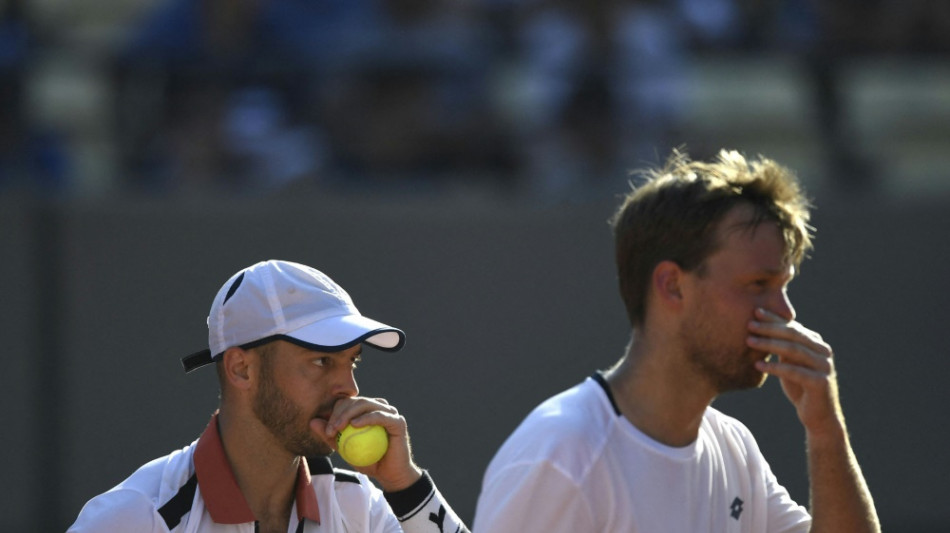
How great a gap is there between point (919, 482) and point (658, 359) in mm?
4923

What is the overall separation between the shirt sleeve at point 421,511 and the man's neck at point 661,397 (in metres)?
0.54

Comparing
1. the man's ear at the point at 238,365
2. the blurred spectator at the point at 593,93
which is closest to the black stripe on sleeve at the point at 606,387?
the man's ear at the point at 238,365

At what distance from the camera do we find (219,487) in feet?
11.0

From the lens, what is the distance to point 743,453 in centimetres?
375

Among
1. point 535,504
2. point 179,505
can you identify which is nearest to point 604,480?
point 535,504

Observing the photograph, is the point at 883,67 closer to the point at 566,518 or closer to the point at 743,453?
the point at 743,453

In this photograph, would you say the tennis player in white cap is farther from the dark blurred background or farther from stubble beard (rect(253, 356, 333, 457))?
the dark blurred background

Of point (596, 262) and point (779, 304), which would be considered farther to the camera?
point (596, 262)

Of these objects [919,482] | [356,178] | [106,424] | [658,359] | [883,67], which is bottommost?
[919,482]

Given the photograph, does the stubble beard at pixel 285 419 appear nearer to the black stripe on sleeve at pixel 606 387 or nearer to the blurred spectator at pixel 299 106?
the black stripe on sleeve at pixel 606 387

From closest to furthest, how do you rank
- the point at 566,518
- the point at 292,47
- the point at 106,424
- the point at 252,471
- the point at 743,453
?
the point at 566,518
the point at 252,471
the point at 743,453
the point at 106,424
the point at 292,47

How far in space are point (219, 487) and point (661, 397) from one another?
119cm

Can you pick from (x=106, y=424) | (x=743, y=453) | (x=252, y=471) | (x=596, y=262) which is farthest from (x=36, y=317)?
(x=743, y=453)

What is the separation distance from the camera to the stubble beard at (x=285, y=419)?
3.39m
